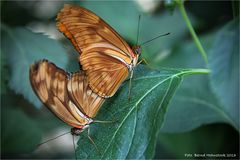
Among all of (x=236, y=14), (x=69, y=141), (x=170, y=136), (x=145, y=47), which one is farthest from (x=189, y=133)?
(x=236, y=14)

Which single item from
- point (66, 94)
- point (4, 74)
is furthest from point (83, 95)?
point (4, 74)

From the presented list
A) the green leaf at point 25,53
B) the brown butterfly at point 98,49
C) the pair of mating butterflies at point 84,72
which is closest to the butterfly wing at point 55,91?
the pair of mating butterflies at point 84,72

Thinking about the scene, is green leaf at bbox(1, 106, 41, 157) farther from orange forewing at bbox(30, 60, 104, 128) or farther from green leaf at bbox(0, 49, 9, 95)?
orange forewing at bbox(30, 60, 104, 128)

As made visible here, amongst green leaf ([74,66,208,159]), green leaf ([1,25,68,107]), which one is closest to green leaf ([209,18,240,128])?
green leaf ([74,66,208,159])

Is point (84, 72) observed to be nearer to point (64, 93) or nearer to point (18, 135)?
point (64, 93)

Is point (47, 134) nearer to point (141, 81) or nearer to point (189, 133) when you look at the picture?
point (189, 133)

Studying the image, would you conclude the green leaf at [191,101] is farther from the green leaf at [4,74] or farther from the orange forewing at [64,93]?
the green leaf at [4,74]
